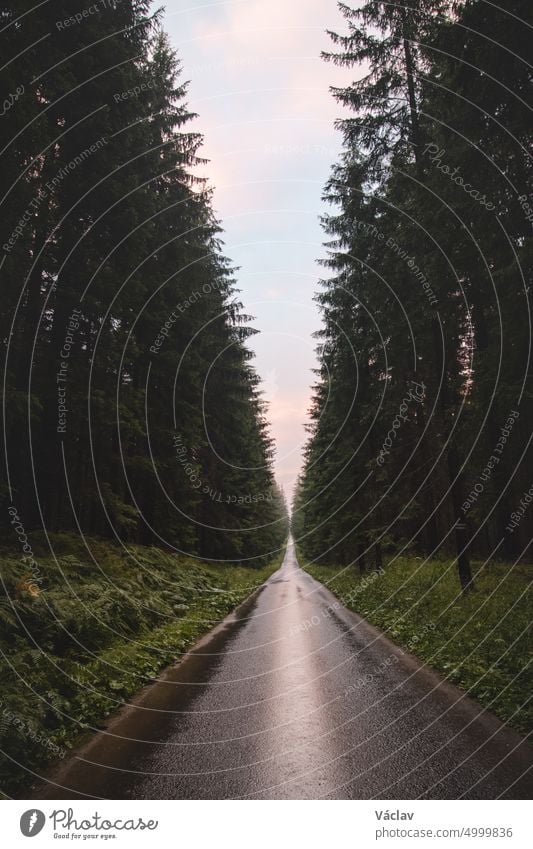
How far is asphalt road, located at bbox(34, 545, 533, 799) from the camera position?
13.0ft

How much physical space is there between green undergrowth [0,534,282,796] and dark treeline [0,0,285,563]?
185 cm

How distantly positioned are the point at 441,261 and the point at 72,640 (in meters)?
11.4

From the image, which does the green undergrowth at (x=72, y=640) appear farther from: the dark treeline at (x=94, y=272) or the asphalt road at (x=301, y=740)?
the dark treeline at (x=94, y=272)

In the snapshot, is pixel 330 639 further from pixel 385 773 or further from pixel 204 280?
pixel 204 280

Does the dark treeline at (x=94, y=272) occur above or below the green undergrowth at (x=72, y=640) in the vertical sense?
above

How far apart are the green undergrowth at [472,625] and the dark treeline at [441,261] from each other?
A: 1.12 meters

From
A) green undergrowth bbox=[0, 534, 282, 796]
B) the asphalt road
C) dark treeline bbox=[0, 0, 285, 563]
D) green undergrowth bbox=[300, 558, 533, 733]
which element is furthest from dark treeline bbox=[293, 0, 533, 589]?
green undergrowth bbox=[0, 534, 282, 796]

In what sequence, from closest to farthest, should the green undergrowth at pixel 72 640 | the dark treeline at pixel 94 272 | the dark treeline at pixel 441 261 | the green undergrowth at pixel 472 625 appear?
the green undergrowth at pixel 72 640, the green undergrowth at pixel 472 625, the dark treeline at pixel 441 261, the dark treeline at pixel 94 272

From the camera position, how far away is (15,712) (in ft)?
15.3

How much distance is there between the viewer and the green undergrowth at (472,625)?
602 centimetres

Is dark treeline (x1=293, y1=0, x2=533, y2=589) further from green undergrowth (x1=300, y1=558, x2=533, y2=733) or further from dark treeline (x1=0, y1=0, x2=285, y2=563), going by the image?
dark treeline (x1=0, y1=0, x2=285, y2=563)

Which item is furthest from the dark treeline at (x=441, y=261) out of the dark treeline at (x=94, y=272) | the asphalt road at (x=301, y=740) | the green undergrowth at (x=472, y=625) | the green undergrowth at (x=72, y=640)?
the green undergrowth at (x=72, y=640)

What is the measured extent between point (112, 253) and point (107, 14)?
240 inches

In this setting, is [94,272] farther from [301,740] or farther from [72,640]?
[301,740]
